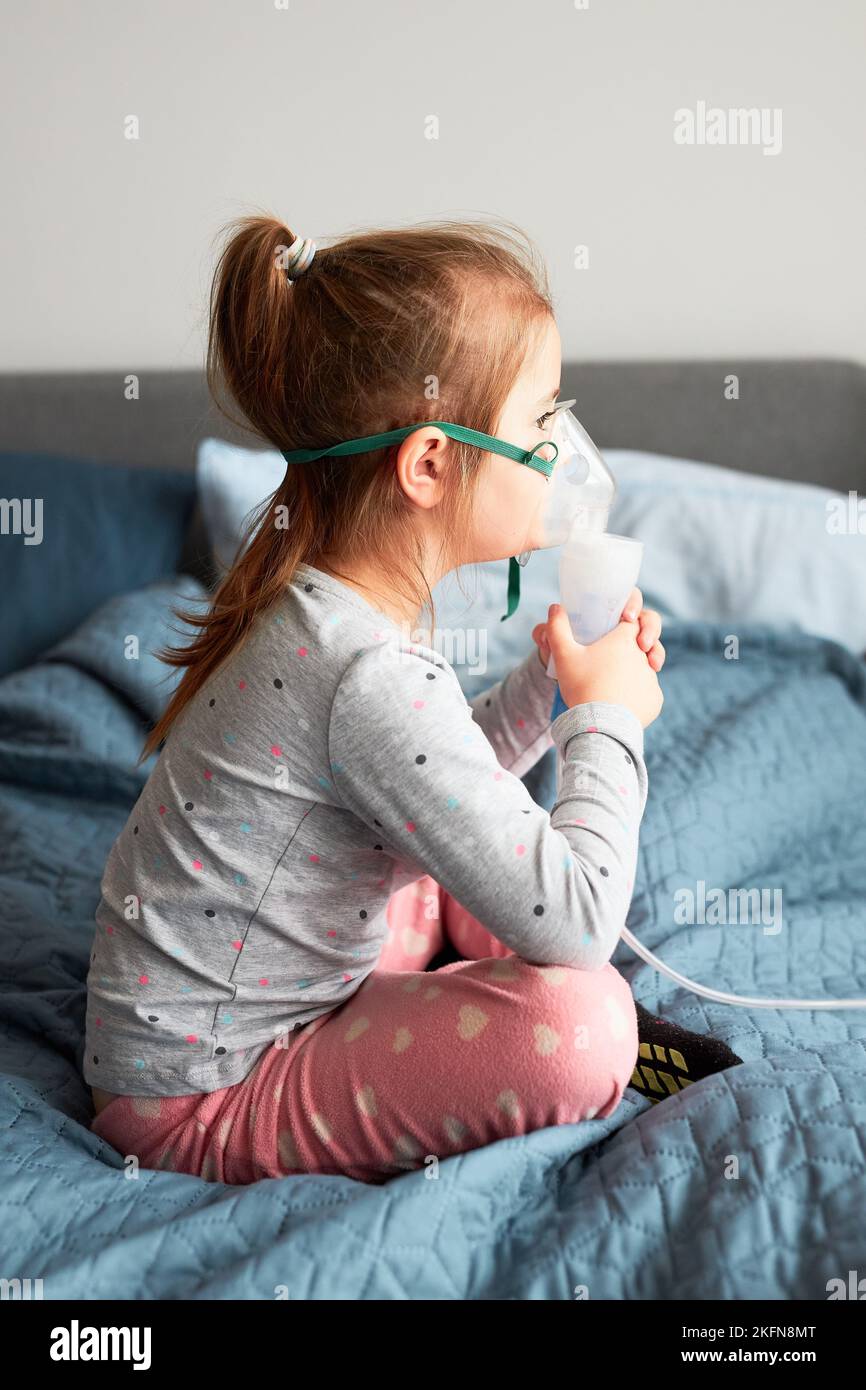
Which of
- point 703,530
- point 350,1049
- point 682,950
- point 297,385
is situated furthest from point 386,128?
point 350,1049

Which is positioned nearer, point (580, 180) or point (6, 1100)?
point (6, 1100)

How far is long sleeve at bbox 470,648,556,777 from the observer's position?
1.15 m

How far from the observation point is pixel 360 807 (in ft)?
2.82

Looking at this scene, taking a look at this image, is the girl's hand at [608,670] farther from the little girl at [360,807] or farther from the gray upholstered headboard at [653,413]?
the gray upholstered headboard at [653,413]

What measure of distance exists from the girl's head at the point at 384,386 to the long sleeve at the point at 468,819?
0.12 m

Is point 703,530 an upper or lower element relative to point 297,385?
lower

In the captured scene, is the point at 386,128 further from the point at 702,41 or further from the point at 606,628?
the point at 606,628

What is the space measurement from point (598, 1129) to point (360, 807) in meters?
0.30

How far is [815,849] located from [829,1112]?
0.58m

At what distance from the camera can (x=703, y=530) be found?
70.4 inches

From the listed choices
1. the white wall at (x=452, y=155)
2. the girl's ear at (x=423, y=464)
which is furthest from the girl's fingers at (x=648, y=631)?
the white wall at (x=452, y=155)

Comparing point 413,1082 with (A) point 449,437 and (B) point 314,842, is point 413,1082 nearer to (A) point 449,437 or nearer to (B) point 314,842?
(B) point 314,842

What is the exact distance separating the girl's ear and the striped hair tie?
0.49 feet

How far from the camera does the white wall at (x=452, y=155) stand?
1.88 m
